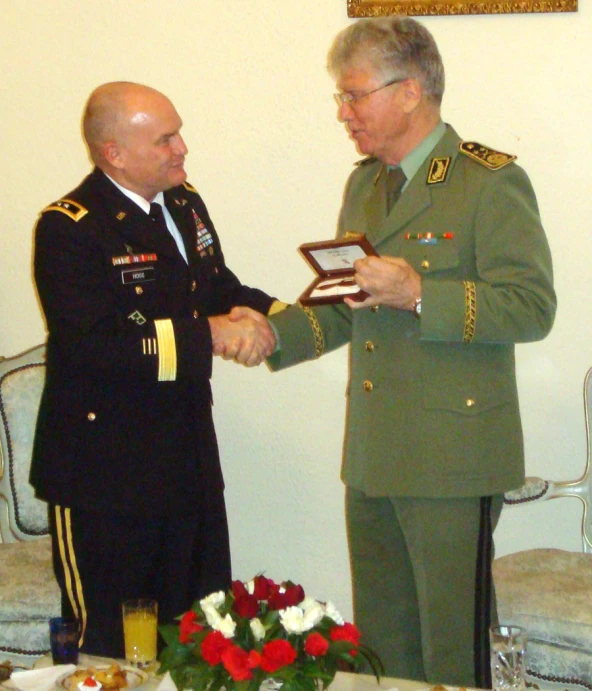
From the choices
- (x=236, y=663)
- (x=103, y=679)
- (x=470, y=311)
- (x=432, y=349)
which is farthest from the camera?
(x=432, y=349)

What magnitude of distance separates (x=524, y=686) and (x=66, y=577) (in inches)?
44.5

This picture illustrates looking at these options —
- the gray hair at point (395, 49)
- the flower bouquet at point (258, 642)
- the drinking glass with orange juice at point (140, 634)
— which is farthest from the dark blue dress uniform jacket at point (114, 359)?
the flower bouquet at point (258, 642)

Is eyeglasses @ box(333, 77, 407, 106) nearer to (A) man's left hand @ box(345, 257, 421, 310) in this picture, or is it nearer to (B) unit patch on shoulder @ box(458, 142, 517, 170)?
(B) unit patch on shoulder @ box(458, 142, 517, 170)

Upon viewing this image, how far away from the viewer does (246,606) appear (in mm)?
1535

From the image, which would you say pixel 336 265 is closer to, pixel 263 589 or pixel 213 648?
pixel 263 589

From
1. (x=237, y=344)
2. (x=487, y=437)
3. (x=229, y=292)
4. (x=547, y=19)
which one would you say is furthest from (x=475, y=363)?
(x=547, y=19)

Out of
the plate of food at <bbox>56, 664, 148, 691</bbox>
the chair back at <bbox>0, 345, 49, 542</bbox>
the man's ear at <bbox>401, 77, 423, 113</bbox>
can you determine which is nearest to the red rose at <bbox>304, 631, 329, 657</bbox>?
the plate of food at <bbox>56, 664, 148, 691</bbox>

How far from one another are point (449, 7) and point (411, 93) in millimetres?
752

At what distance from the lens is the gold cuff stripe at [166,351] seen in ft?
7.32

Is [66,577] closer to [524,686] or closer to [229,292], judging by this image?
[229,292]

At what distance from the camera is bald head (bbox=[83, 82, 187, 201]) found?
7.54ft

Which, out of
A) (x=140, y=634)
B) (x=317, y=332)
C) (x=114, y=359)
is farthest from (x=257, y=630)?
(x=317, y=332)

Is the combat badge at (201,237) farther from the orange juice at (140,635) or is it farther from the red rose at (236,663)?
the red rose at (236,663)

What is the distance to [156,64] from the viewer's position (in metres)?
2.96
